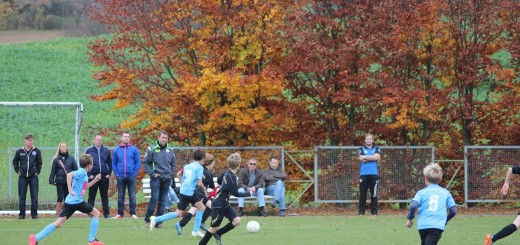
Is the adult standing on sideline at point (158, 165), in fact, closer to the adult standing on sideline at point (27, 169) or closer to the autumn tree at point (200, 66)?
the adult standing on sideline at point (27, 169)

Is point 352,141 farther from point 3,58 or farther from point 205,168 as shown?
point 3,58

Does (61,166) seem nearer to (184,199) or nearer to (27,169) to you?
(27,169)

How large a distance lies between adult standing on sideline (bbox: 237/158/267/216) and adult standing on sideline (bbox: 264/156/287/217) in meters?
0.39

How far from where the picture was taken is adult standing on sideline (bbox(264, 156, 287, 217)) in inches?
849

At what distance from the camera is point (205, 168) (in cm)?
1591

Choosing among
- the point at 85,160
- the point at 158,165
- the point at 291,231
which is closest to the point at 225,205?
the point at 85,160

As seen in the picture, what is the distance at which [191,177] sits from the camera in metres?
15.2

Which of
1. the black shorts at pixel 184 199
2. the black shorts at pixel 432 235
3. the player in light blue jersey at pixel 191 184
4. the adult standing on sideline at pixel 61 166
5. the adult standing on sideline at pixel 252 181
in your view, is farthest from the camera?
the adult standing on sideline at pixel 252 181

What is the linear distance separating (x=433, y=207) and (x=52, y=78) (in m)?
58.0

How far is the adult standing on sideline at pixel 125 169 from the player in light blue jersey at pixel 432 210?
10.9 meters

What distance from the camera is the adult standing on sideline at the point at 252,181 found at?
2114 cm

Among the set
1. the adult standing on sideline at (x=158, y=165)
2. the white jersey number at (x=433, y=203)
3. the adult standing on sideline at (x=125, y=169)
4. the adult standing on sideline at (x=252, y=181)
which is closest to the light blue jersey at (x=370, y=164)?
the adult standing on sideline at (x=252, y=181)

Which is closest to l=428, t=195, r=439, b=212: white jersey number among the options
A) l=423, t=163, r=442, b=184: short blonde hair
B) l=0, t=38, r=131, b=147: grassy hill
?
l=423, t=163, r=442, b=184: short blonde hair

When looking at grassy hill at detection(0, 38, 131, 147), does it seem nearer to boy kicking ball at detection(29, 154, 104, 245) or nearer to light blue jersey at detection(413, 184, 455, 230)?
boy kicking ball at detection(29, 154, 104, 245)
